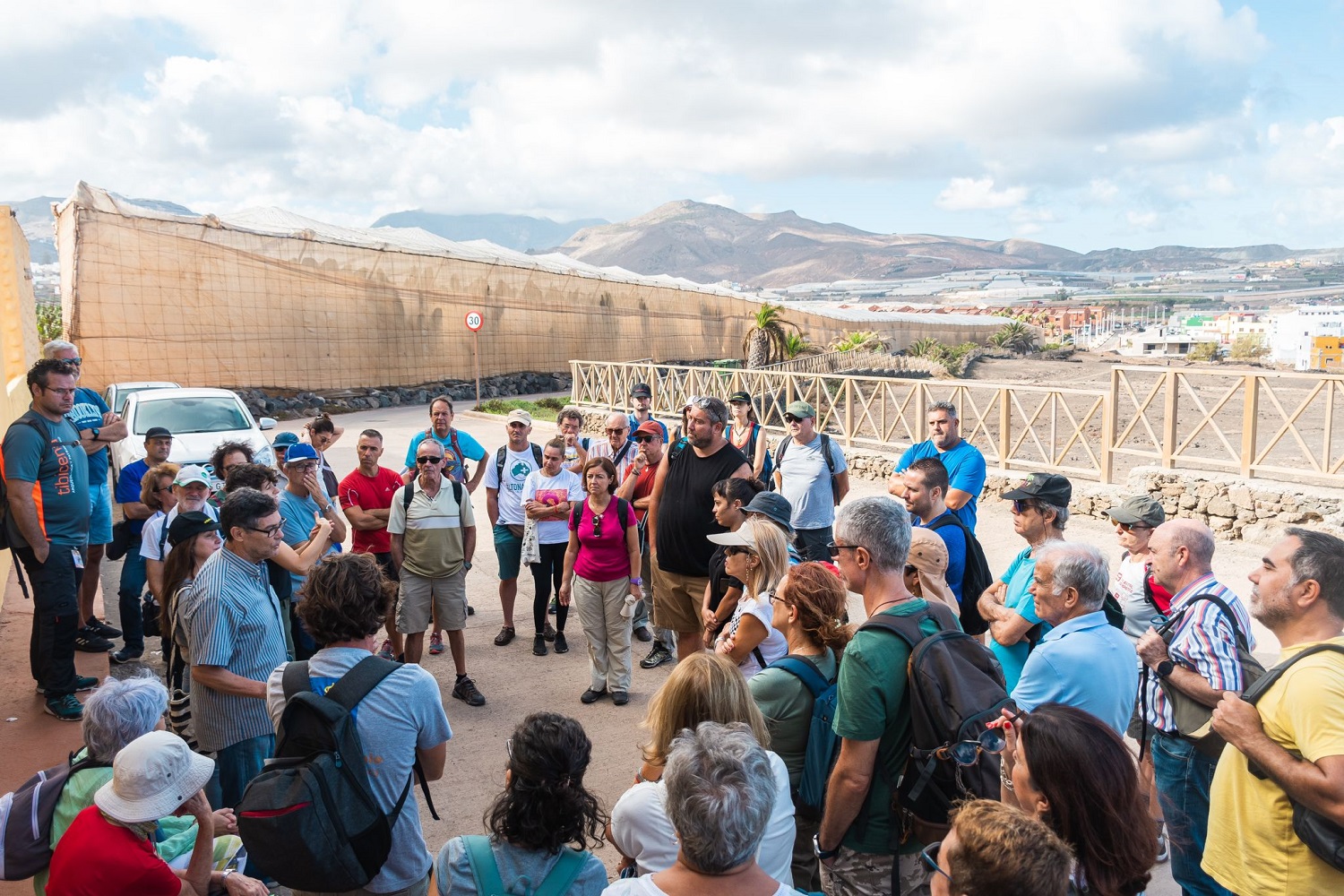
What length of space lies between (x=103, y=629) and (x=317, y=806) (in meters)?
5.49

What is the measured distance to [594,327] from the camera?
32.4 metres

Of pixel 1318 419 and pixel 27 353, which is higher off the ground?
pixel 27 353

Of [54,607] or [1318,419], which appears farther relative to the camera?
[1318,419]

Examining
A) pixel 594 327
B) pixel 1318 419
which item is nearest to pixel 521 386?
pixel 594 327

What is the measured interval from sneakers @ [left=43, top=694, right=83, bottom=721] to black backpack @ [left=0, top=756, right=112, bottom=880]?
10.1 feet

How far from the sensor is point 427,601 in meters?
5.91

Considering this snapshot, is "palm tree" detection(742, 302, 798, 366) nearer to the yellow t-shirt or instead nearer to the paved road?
the paved road

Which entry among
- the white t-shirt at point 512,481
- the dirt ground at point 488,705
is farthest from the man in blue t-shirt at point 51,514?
the white t-shirt at point 512,481

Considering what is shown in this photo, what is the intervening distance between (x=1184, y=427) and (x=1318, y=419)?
4486 millimetres

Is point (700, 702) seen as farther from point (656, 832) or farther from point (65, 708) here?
point (65, 708)

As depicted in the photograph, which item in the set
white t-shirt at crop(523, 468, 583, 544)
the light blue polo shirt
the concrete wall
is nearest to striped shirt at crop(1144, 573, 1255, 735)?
the light blue polo shirt

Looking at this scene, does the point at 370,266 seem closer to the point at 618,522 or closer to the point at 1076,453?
the point at 1076,453

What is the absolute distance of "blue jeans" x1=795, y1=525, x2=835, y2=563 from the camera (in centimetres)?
646

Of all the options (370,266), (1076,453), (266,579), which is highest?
(370,266)
